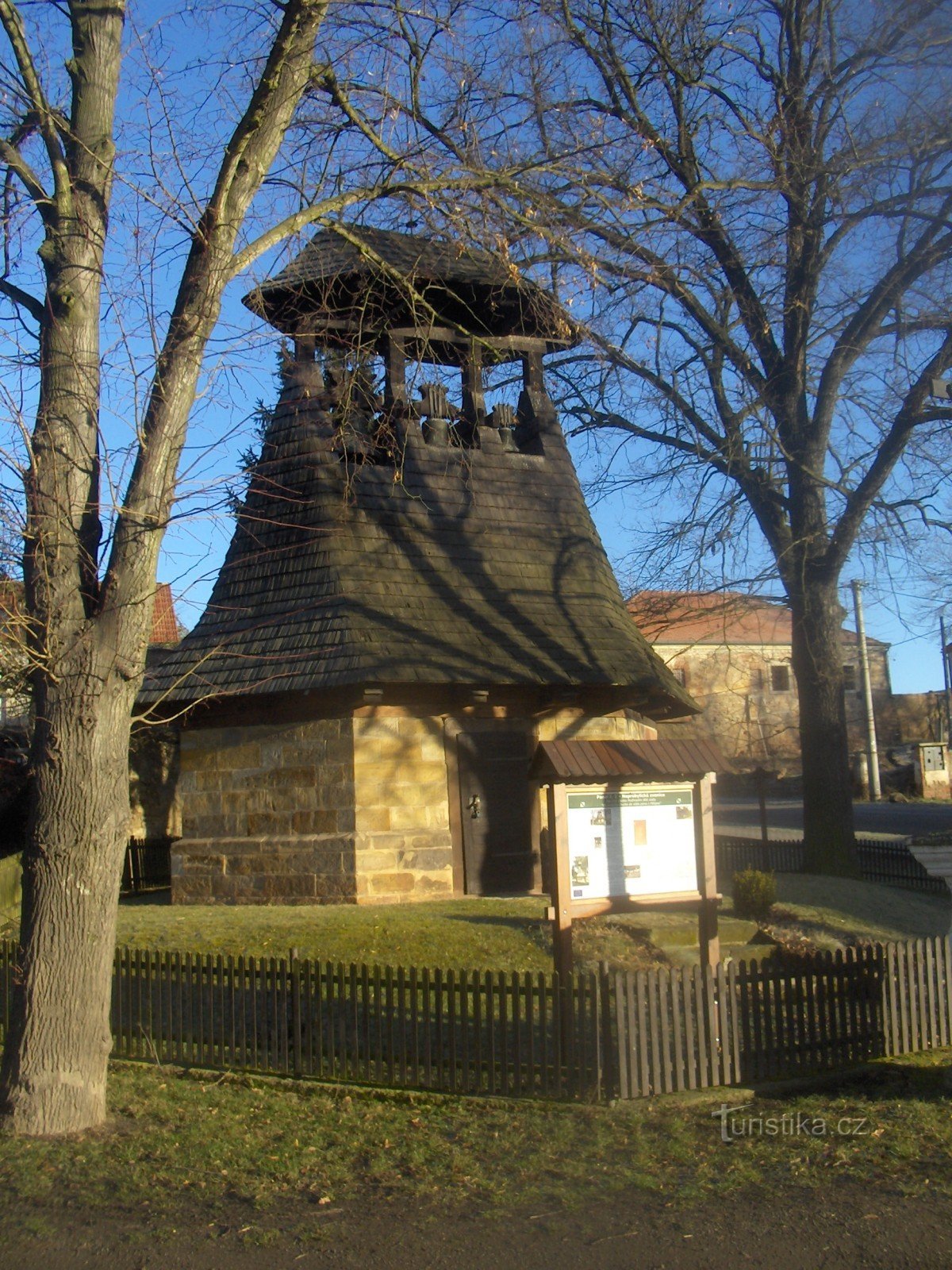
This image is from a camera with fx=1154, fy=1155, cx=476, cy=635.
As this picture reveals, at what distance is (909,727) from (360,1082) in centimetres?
5095

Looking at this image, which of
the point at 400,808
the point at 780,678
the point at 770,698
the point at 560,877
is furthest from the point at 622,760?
the point at 780,678

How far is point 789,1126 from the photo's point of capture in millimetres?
6969

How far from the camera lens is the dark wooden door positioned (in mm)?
14031

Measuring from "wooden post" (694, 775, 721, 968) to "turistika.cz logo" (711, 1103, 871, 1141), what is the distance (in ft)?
5.77

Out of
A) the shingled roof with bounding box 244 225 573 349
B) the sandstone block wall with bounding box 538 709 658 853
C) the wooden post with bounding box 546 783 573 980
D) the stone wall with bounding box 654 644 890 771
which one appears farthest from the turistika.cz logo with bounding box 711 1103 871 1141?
the stone wall with bounding box 654 644 890 771

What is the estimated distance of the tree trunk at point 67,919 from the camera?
667 centimetres

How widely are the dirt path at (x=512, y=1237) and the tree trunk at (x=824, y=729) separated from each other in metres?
12.1

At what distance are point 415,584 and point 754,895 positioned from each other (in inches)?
216

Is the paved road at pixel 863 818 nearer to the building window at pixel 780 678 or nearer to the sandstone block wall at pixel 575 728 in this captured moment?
the sandstone block wall at pixel 575 728

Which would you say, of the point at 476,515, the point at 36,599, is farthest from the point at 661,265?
the point at 36,599

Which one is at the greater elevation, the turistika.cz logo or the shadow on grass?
the turistika.cz logo

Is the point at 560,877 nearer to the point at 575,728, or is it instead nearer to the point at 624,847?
the point at 624,847

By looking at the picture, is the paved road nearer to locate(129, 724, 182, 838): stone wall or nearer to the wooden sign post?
locate(129, 724, 182, 838): stone wall

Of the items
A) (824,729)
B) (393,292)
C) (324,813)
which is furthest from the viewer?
(824,729)
